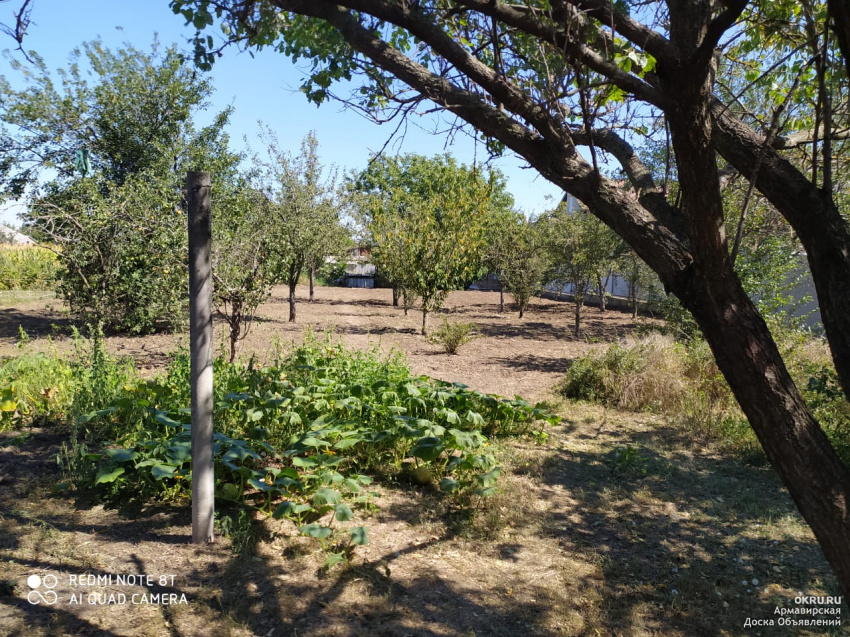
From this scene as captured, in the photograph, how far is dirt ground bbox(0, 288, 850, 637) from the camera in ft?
8.82

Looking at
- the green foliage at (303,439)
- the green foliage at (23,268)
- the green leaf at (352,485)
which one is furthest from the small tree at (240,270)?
the green foliage at (23,268)

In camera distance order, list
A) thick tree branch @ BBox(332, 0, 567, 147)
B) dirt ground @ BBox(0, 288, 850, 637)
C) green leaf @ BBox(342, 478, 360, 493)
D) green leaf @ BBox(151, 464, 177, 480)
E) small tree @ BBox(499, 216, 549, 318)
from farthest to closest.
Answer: small tree @ BBox(499, 216, 549, 318) → green leaf @ BBox(342, 478, 360, 493) → green leaf @ BBox(151, 464, 177, 480) → dirt ground @ BBox(0, 288, 850, 637) → thick tree branch @ BBox(332, 0, 567, 147)

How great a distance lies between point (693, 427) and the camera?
20.5 ft

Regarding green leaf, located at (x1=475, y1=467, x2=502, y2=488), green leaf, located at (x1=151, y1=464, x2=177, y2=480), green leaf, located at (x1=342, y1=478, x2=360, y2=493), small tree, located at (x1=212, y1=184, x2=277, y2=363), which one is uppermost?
small tree, located at (x1=212, y1=184, x2=277, y2=363)

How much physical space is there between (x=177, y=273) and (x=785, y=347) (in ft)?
23.6

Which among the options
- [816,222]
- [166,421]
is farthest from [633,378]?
[166,421]

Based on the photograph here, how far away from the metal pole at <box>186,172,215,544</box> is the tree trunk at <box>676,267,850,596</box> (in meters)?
2.35

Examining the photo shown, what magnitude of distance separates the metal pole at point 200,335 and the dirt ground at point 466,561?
45 cm

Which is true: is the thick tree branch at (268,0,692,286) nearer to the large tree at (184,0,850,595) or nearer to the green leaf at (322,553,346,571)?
the large tree at (184,0,850,595)

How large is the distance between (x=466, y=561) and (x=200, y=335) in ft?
6.40

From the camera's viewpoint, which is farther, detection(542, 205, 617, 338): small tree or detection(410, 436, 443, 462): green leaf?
detection(542, 205, 617, 338): small tree

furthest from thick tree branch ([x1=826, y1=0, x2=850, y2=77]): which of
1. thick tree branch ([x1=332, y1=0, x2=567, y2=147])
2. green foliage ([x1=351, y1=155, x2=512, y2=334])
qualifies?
green foliage ([x1=351, y1=155, x2=512, y2=334])

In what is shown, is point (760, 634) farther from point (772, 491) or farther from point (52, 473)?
point (52, 473)

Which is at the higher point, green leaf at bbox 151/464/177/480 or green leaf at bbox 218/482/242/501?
green leaf at bbox 151/464/177/480
